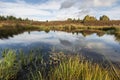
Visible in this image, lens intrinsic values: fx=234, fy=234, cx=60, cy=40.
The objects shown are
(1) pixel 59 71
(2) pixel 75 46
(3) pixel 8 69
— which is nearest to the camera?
(1) pixel 59 71

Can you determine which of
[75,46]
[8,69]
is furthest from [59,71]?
[75,46]

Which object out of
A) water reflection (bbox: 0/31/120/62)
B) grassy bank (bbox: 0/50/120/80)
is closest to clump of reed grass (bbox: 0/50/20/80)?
grassy bank (bbox: 0/50/120/80)

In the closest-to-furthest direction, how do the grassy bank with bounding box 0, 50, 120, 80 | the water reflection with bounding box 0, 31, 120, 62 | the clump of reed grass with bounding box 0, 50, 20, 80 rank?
the grassy bank with bounding box 0, 50, 120, 80
the clump of reed grass with bounding box 0, 50, 20, 80
the water reflection with bounding box 0, 31, 120, 62

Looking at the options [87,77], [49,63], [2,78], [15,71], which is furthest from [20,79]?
[87,77]

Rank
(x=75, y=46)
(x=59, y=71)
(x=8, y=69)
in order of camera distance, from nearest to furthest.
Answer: (x=59, y=71) < (x=8, y=69) < (x=75, y=46)

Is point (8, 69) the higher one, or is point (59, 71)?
point (59, 71)

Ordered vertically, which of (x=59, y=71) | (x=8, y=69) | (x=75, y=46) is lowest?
(x=75, y=46)

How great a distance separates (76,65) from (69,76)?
0.48 metres

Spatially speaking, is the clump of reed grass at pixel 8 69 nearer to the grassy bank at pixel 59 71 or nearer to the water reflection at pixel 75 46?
the grassy bank at pixel 59 71

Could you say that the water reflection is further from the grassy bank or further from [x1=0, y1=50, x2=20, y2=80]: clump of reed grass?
[x1=0, y1=50, x2=20, y2=80]: clump of reed grass

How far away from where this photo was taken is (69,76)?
7531 millimetres

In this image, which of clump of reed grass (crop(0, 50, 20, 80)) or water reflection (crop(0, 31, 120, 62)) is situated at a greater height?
clump of reed grass (crop(0, 50, 20, 80))

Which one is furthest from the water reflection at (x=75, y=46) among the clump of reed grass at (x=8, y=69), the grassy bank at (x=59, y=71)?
the clump of reed grass at (x=8, y=69)

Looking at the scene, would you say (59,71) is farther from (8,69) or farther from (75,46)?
(75,46)
